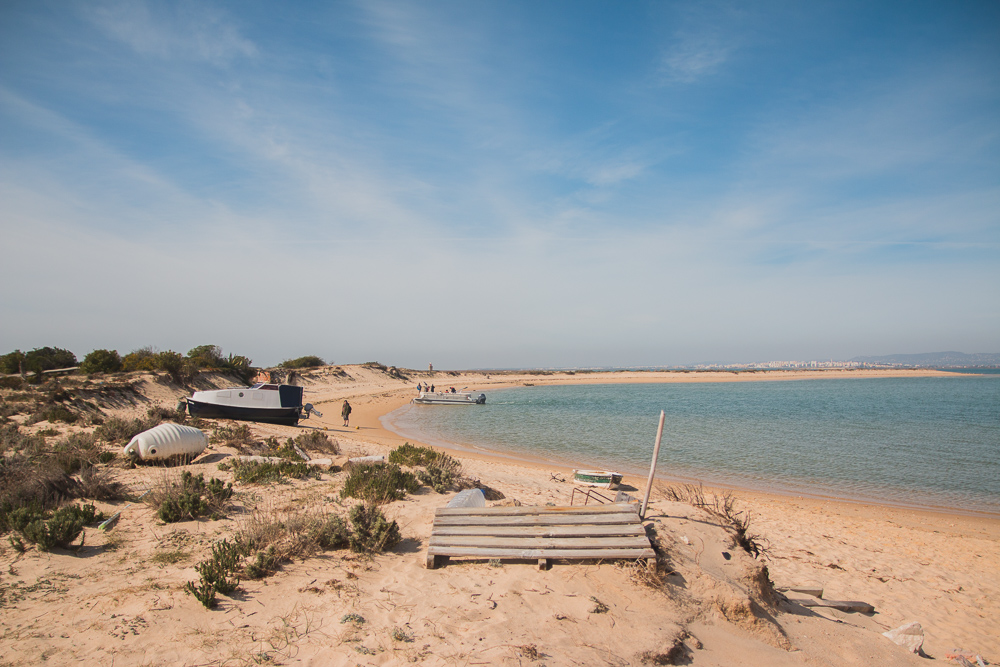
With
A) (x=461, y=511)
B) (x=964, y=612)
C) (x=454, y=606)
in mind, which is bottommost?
(x=964, y=612)

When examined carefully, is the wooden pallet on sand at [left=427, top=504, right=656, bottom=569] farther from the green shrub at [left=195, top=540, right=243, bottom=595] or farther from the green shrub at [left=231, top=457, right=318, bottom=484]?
the green shrub at [left=231, top=457, right=318, bottom=484]

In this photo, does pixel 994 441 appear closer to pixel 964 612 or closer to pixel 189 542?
pixel 964 612

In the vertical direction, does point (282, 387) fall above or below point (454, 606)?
above

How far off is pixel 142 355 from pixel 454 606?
31.9 metres

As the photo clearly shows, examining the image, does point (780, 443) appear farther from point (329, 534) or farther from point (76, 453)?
point (76, 453)

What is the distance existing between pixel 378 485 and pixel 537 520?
4019 mm

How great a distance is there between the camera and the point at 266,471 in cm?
1002

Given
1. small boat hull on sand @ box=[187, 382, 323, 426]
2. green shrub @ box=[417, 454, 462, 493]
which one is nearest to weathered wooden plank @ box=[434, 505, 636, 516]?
green shrub @ box=[417, 454, 462, 493]

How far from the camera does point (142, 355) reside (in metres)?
28.6

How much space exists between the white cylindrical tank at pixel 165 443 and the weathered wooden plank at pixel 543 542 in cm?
790

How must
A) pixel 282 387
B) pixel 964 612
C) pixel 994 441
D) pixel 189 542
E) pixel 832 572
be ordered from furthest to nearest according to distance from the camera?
pixel 994 441 → pixel 282 387 → pixel 832 572 → pixel 964 612 → pixel 189 542

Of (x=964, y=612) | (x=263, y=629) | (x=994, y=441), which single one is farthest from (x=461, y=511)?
(x=994, y=441)

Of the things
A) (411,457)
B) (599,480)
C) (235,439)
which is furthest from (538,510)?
(235,439)

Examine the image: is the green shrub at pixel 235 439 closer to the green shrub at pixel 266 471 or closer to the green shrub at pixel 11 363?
the green shrub at pixel 266 471
